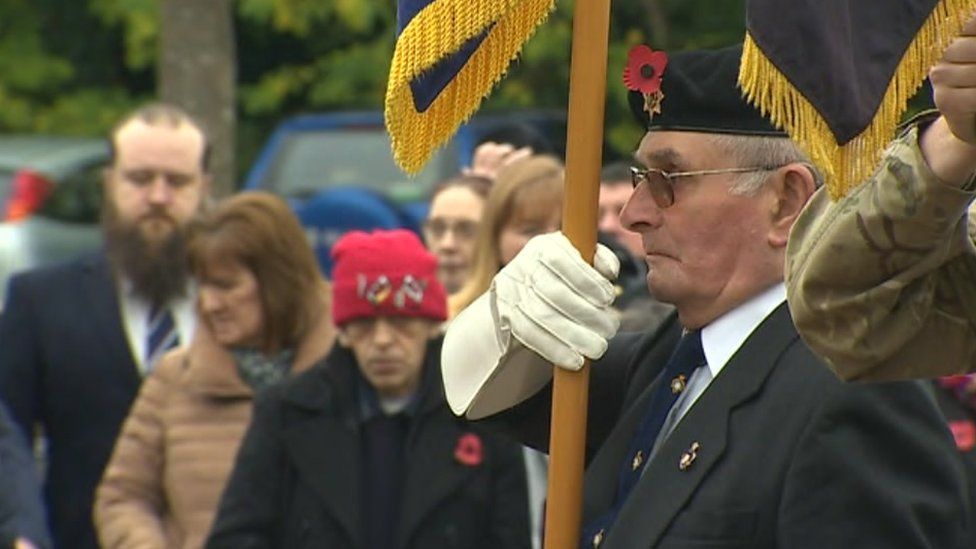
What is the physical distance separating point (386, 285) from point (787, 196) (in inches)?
80.5

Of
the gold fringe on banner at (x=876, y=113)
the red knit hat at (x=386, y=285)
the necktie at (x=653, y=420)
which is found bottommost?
the red knit hat at (x=386, y=285)

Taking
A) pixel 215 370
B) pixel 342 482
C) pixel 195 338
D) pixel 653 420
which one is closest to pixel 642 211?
pixel 653 420

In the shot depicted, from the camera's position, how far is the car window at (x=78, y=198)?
12688 millimetres

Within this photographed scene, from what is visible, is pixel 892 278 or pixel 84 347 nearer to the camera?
pixel 892 278

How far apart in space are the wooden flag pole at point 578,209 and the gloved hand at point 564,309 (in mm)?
36

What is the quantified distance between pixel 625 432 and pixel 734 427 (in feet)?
1.08

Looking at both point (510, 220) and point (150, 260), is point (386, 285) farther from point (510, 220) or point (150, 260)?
point (150, 260)

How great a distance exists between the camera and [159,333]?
680 cm

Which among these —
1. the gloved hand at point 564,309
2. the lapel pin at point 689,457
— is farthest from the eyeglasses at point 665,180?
the lapel pin at point 689,457

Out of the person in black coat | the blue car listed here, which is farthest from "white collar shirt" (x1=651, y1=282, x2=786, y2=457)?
the blue car

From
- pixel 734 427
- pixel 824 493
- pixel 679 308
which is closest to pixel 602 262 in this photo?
pixel 679 308

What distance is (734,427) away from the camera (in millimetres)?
3578

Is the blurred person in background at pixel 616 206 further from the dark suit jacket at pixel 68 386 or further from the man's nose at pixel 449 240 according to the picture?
the dark suit jacket at pixel 68 386

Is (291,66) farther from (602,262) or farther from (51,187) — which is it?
(602,262)
